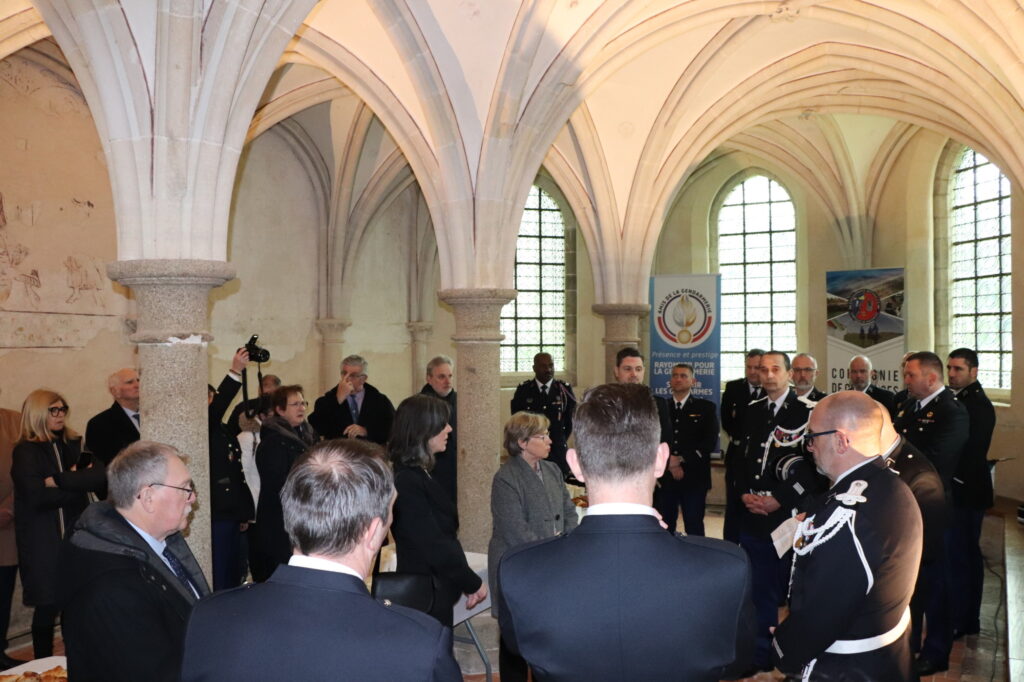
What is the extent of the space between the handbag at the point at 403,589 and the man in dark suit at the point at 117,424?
8.84 ft

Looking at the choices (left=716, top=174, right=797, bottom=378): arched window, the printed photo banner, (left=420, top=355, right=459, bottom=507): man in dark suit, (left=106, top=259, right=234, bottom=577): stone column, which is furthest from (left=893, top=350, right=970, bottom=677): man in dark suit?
(left=716, top=174, right=797, bottom=378): arched window

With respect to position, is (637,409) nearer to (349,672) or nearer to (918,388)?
(349,672)

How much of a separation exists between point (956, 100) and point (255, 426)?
27.4 ft

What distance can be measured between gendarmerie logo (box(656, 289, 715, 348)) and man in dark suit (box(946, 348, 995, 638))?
15.6 ft

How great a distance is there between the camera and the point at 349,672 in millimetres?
1634

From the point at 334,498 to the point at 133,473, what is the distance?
3.39 ft

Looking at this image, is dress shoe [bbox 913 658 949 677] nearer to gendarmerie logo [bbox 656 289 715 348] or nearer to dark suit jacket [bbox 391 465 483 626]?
dark suit jacket [bbox 391 465 483 626]

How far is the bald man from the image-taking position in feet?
8.65

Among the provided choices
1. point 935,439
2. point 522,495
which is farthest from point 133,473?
point 935,439

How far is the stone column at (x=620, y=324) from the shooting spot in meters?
10.6

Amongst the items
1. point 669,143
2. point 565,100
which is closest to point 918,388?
point 565,100

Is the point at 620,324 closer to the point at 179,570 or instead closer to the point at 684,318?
the point at 684,318

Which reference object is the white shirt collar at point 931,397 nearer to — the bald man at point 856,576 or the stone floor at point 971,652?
the stone floor at point 971,652

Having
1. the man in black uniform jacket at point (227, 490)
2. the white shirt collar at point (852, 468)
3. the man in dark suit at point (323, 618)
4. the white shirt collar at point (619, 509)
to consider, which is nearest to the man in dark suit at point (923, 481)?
the white shirt collar at point (852, 468)
